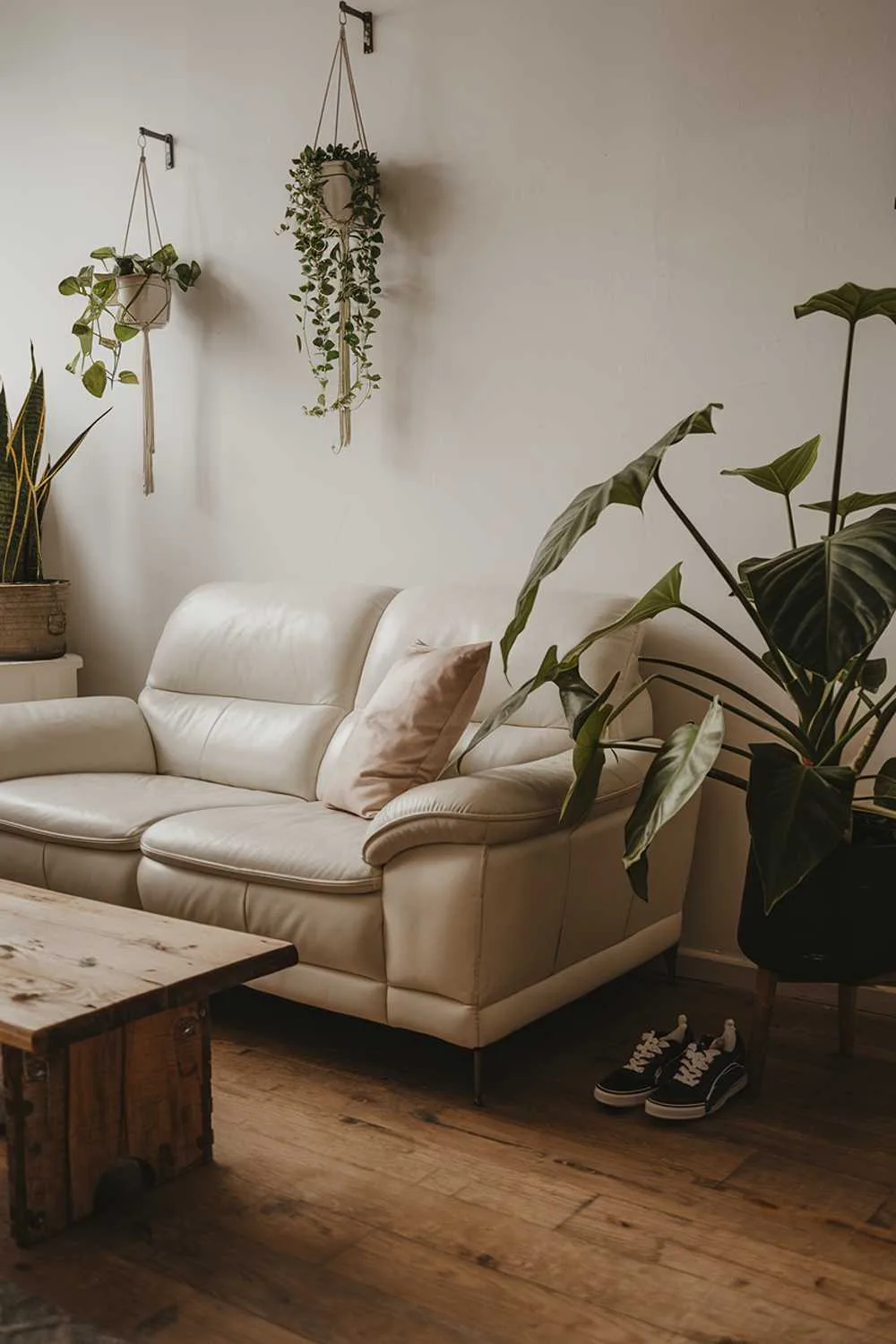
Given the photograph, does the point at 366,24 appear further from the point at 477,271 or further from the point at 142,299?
the point at 142,299

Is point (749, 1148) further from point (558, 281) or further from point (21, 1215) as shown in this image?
point (558, 281)

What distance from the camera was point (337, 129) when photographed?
11.7 feet

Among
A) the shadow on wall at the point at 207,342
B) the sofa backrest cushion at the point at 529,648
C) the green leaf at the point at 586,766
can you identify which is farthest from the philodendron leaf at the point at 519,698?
the shadow on wall at the point at 207,342

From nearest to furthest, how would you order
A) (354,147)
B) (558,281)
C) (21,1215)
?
(21,1215) < (558,281) < (354,147)

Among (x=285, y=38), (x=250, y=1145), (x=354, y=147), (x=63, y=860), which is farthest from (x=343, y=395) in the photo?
(x=250, y=1145)

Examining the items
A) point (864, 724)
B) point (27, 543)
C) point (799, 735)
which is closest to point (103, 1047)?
point (799, 735)

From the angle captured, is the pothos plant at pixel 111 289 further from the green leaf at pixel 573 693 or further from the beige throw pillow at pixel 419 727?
the green leaf at pixel 573 693

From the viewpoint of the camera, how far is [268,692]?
11.1 feet

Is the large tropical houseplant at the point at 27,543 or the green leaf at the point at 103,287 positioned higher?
the green leaf at the point at 103,287

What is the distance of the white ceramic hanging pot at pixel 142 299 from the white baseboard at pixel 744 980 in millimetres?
2359

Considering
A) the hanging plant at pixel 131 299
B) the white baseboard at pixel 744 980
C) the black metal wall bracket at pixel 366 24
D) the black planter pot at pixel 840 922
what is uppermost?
the black metal wall bracket at pixel 366 24

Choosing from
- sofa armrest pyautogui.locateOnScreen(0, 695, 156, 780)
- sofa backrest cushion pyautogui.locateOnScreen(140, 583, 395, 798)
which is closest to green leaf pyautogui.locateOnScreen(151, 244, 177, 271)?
sofa backrest cushion pyautogui.locateOnScreen(140, 583, 395, 798)

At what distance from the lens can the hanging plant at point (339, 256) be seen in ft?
11.1

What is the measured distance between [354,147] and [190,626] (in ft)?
4.54
